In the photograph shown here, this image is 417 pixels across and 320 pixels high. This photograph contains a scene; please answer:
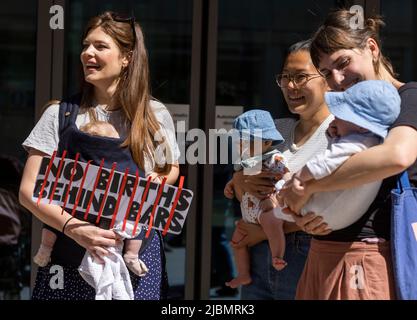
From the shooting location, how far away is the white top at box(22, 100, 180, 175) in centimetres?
256

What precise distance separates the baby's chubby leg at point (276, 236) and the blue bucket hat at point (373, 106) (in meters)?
0.76

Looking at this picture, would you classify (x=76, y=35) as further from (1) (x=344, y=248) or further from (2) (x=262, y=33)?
(1) (x=344, y=248)

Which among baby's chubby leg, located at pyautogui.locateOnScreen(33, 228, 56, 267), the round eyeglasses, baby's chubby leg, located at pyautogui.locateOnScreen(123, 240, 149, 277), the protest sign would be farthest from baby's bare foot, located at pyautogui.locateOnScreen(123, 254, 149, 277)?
the round eyeglasses

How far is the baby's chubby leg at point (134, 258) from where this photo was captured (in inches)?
100

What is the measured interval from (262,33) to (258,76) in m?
0.27

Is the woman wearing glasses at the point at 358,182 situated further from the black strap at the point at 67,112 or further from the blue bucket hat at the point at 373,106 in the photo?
the black strap at the point at 67,112

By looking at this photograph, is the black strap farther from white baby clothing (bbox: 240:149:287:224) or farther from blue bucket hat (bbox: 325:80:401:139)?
blue bucket hat (bbox: 325:80:401:139)

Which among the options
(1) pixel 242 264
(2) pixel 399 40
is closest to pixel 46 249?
(1) pixel 242 264

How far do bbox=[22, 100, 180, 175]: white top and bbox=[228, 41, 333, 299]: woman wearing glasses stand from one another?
0.33 meters

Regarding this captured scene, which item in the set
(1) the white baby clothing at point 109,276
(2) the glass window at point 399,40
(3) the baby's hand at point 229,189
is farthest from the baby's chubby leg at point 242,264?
(2) the glass window at point 399,40

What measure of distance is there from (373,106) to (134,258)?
990mm

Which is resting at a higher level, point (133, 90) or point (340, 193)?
point (133, 90)

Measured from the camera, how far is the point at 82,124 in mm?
2602

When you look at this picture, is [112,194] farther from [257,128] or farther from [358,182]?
[358,182]
